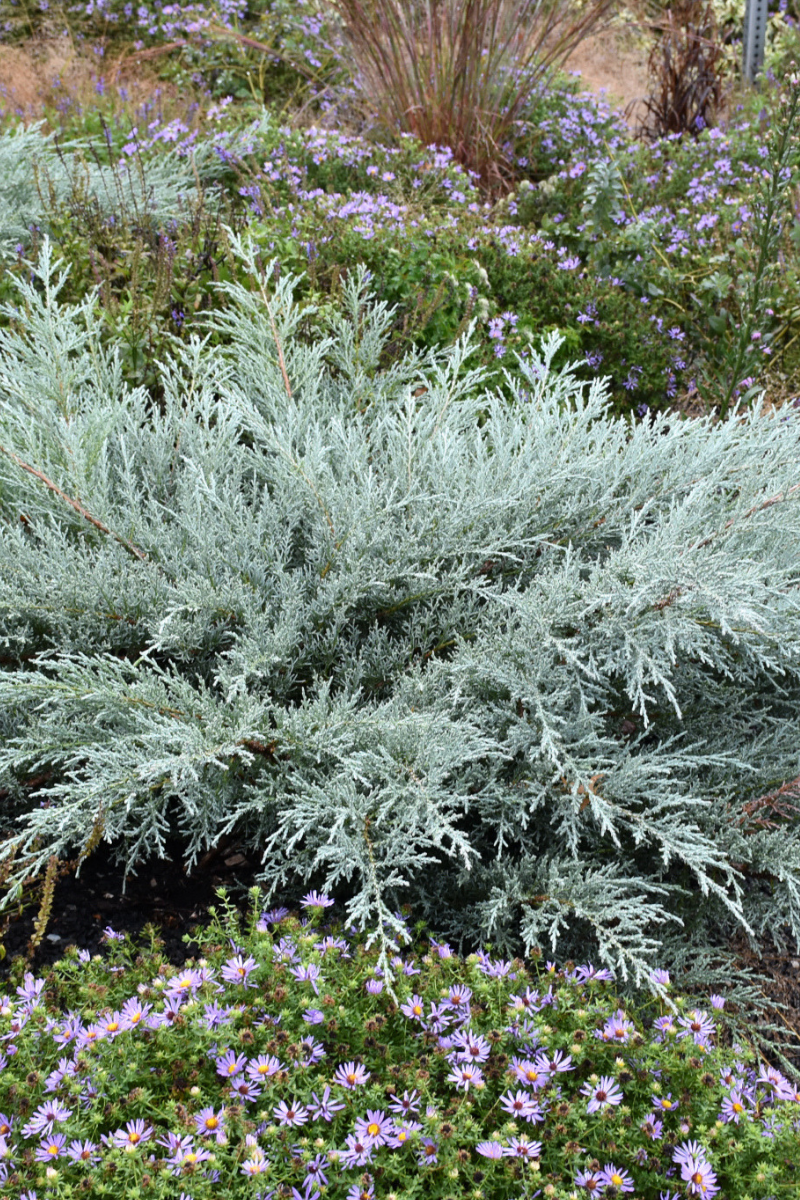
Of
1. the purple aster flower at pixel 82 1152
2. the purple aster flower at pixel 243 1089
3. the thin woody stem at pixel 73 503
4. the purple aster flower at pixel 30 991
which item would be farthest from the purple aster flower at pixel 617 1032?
the thin woody stem at pixel 73 503

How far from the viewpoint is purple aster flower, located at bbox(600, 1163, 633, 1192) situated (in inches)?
53.9

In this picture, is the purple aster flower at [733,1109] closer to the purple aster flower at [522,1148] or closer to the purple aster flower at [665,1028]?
the purple aster flower at [665,1028]

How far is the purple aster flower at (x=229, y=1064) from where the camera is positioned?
145cm

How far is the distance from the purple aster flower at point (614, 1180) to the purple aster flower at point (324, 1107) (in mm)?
396

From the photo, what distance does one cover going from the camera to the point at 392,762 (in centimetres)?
187

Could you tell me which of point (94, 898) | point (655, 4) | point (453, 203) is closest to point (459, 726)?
point (94, 898)

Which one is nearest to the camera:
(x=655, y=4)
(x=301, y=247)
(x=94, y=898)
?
(x=94, y=898)

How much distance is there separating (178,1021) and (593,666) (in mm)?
1048

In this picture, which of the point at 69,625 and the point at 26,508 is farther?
the point at 26,508

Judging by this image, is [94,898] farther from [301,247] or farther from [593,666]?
[301,247]

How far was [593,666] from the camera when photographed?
200 centimetres

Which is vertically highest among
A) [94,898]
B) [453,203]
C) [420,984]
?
[453,203]

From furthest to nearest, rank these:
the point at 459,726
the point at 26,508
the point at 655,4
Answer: the point at 655,4
the point at 26,508
the point at 459,726

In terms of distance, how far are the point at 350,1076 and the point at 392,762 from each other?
59 centimetres
